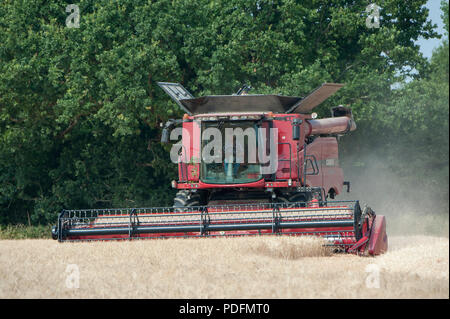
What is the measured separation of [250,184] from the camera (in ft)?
40.6

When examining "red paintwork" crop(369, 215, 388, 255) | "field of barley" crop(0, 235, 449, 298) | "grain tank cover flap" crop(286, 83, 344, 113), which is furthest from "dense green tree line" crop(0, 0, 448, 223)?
"field of barley" crop(0, 235, 449, 298)

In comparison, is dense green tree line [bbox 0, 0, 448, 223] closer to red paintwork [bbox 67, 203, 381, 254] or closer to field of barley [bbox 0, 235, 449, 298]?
red paintwork [bbox 67, 203, 381, 254]

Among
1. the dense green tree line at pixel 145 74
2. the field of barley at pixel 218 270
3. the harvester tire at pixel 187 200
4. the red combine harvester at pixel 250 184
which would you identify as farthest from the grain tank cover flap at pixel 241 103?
the dense green tree line at pixel 145 74

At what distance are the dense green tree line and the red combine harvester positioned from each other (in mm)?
4607

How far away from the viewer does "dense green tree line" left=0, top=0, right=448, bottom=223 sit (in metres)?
18.3

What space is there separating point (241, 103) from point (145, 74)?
5.56 metres

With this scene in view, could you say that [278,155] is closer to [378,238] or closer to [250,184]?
[250,184]

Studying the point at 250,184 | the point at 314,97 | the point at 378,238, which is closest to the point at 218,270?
the point at 378,238

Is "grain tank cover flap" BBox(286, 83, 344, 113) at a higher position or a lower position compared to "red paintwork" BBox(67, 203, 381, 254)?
higher

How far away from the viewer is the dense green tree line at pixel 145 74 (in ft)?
60.1

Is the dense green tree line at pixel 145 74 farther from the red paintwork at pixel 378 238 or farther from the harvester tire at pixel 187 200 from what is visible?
the red paintwork at pixel 378 238

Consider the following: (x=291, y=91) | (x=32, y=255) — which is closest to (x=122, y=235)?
(x=32, y=255)

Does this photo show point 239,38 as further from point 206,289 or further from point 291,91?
point 206,289

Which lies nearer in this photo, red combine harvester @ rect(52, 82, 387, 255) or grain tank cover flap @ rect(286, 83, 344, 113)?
red combine harvester @ rect(52, 82, 387, 255)
